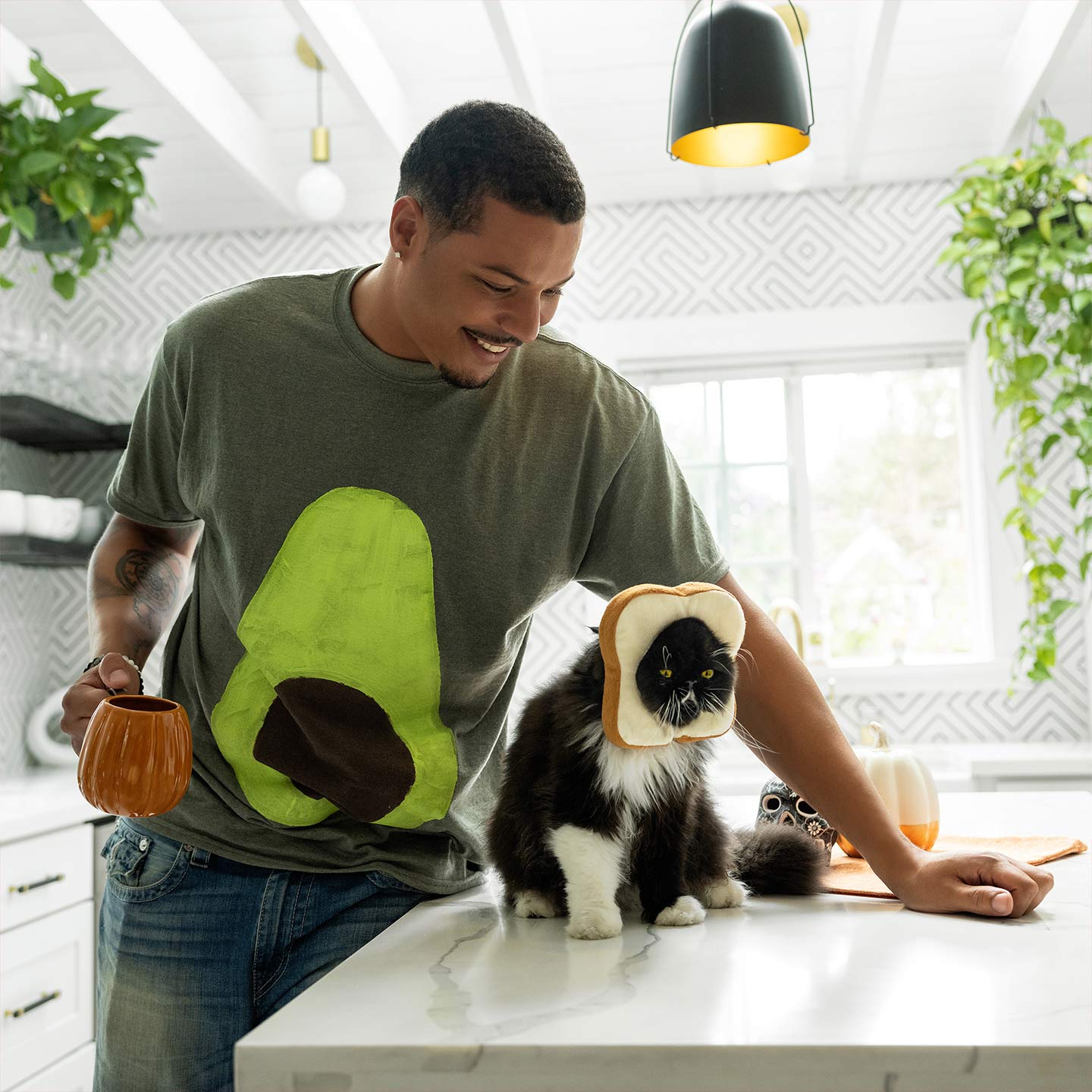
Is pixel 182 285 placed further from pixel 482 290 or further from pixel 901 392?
pixel 482 290

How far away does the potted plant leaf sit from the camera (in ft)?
9.71

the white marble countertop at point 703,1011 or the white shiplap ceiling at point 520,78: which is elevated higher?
the white shiplap ceiling at point 520,78

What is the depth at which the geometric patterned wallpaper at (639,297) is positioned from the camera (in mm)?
3881

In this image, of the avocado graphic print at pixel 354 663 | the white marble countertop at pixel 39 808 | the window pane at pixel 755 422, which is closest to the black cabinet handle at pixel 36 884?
the white marble countertop at pixel 39 808

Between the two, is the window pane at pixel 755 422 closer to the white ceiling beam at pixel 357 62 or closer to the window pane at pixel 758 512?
the window pane at pixel 758 512

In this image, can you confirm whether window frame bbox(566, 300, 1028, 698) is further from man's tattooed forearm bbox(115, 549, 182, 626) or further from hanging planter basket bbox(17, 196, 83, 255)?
man's tattooed forearm bbox(115, 549, 182, 626)

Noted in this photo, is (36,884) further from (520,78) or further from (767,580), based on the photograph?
(767,580)

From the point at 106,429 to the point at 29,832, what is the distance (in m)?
1.76

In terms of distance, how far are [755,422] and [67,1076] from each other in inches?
122

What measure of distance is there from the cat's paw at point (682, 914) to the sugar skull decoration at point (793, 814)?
0.31m

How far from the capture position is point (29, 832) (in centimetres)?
260

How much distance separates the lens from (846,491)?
421cm

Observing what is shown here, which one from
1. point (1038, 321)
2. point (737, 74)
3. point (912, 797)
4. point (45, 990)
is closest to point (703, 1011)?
point (912, 797)

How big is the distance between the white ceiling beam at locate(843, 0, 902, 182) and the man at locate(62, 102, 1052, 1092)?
2.07 metres
